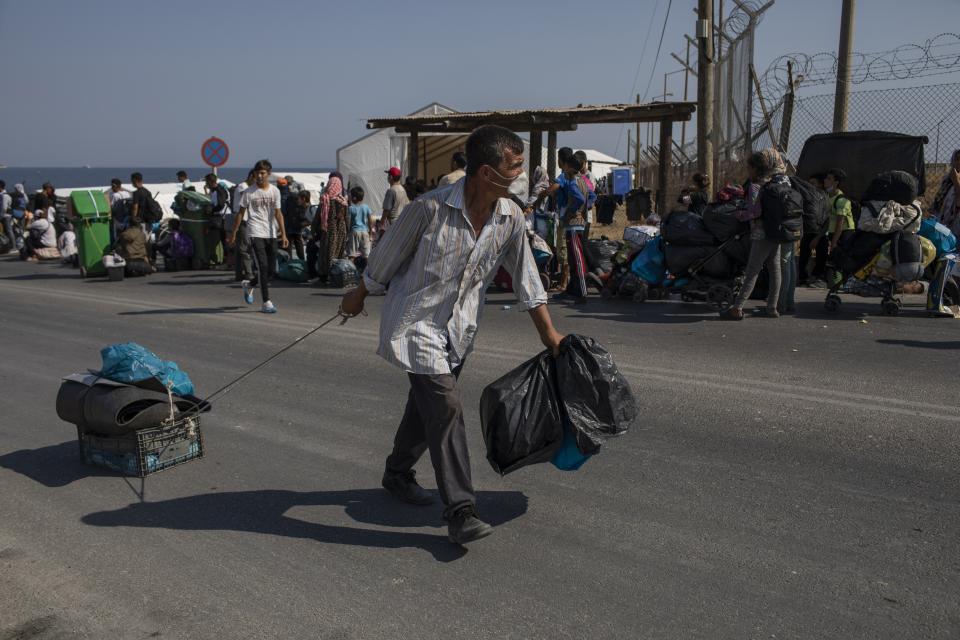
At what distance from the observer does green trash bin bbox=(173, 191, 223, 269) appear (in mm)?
17453

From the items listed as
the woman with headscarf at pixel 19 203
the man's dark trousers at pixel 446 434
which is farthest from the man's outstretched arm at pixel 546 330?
the woman with headscarf at pixel 19 203

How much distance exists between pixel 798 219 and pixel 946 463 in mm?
4995

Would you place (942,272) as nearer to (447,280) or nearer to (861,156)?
(861,156)

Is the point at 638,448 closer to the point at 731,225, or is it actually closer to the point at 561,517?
the point at 561,517

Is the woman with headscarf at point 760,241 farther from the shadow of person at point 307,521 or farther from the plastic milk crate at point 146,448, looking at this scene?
the plastic milk crate at point 146,448

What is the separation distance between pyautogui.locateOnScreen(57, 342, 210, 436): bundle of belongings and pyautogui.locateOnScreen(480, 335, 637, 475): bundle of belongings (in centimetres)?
211

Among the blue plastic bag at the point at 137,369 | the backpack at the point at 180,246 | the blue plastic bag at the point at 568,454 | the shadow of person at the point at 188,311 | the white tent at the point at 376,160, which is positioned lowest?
the shadow of person at the point at 188,311

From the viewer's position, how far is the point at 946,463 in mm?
4859

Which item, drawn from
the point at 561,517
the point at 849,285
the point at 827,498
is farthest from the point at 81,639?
the point at 849,285

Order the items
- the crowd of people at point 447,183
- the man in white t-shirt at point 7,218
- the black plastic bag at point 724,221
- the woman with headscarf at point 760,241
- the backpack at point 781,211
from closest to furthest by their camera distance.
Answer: the backpack at point 781,211
the woman with headscarf at point 760,241
the crowd of people at point 447,183
the black plastic bag at point 724,221
the man in white t-shirt at point 7,218

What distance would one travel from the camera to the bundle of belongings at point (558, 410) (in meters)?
3.86

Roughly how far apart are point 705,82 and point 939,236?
234 inches

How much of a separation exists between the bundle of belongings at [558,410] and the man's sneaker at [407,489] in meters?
0.65

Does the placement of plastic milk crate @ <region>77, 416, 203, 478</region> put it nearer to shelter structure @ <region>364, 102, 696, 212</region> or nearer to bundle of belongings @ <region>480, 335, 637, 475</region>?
bundle of belongings @ <region>480, 335, 637, 475</region>
